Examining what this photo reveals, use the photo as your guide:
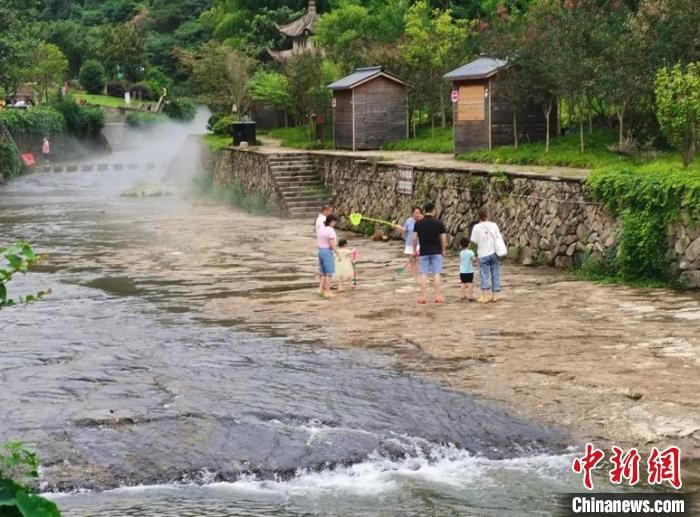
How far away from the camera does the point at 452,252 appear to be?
26203 mm

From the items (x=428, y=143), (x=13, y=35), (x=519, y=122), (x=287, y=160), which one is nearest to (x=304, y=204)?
(x=287, y=160)

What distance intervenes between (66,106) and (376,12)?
23.8 metres

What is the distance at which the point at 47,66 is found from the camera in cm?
7381

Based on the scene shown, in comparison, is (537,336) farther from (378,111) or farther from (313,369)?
(378,111)

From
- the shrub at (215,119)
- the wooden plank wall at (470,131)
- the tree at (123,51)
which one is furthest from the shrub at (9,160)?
the wooden plank wall at (470,131)

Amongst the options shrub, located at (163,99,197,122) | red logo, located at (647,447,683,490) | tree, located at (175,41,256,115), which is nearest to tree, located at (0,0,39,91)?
tree, located at (175,41,256,115)

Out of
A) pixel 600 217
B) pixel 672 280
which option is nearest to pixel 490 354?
pixel 672 280

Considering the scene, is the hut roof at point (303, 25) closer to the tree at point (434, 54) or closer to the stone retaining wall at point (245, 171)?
the stone retaining wall at point (245, 171)

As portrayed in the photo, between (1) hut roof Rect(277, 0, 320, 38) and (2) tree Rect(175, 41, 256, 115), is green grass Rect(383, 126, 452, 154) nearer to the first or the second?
(2) tree Rect(175, 41, 256, 115)

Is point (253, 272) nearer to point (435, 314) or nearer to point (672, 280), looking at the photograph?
point (435, 314)

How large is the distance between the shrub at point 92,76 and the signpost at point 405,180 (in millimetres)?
60196

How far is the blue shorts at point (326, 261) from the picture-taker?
19422mm

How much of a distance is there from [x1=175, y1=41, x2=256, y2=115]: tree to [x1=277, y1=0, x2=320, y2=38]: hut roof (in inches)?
362

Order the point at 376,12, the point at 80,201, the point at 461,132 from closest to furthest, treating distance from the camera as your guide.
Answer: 1. the point at 461,132
2. the point at 80,201
3. the point at 376,12
